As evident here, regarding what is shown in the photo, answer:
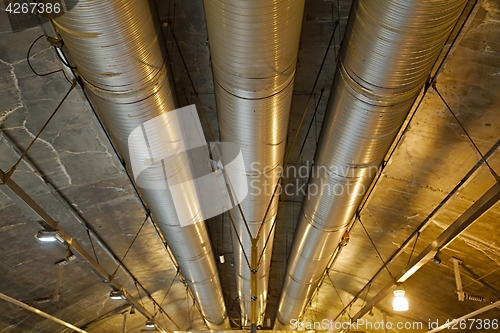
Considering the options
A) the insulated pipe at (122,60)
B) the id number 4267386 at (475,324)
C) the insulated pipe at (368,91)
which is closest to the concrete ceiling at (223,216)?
the id number 4267386 at (475,324)

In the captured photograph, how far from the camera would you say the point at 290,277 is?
21.5 feet

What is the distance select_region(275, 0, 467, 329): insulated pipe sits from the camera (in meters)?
2.19

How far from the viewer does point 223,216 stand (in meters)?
6.27

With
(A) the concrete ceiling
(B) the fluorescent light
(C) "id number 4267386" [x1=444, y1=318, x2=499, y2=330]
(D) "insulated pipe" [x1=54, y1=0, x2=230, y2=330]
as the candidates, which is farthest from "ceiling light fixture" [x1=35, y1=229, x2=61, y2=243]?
(C) "id number 4267386" [x1=444, y1=318, x2=499, y2=330]

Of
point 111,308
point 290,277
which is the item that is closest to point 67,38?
point 290,277

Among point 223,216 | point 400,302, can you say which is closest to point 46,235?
point 223,216

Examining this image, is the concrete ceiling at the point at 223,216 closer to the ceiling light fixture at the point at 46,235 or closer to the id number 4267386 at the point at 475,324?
the id number 4267386 at the point at 475,324

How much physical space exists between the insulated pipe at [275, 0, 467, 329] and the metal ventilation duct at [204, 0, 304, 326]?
1.37ft

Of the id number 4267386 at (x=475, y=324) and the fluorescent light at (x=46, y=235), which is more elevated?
the id number 4267386 at (x=475, y=324)

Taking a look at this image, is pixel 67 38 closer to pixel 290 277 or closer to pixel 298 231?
pixel 298 231

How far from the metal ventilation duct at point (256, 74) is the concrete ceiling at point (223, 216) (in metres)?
0.93

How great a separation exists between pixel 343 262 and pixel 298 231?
2009mm

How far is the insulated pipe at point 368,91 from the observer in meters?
2.19

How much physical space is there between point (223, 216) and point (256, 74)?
13.1 feet
